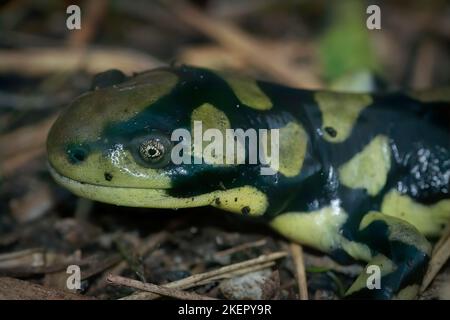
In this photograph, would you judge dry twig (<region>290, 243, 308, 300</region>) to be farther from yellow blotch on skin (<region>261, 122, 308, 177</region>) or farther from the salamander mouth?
the salamander mouth

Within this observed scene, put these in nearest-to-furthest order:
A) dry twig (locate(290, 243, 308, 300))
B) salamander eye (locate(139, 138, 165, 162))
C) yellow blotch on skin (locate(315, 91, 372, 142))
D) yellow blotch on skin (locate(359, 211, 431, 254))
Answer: salamander eye (locate(139, 138, 165, 162)) < yellow blotch on skin (locate(359, 211, 431, 254)) < dry twig (locate(290, 243, 308, 300)) < yellow blotch on skin (locate(315, 91, 372, 142))

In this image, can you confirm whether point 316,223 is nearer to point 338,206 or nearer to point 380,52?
point 338,206

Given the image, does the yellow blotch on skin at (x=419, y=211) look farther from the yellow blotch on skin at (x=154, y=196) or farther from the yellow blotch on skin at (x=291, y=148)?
the yellow blotch on skin at (x=154, y=196)

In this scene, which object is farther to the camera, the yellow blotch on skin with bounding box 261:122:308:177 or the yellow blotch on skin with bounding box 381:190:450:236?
the yellow blotch on skin with bounding box 381:190:450:236

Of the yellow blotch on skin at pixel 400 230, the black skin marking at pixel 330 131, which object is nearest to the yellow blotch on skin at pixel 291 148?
the black skin marking at pixel 330 131

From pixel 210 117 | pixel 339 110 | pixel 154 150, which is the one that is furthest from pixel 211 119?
pixel 339 110

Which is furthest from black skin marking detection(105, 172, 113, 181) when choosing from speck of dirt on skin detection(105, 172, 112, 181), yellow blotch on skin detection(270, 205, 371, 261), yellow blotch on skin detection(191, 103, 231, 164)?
yellow blotch on skin detection(270, 205, 371, 261)
